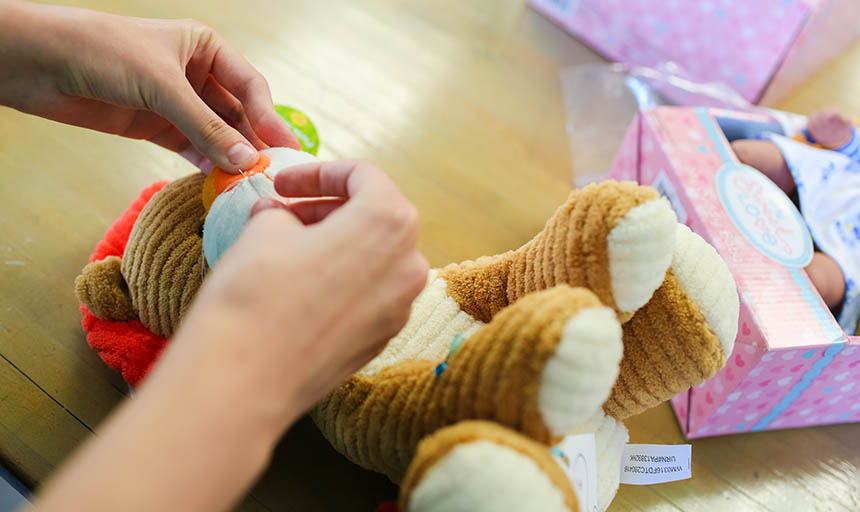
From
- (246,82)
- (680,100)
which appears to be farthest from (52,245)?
(680,100)

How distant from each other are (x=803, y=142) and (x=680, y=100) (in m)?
0.24

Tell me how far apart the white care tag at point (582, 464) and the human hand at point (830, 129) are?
0.71 meters

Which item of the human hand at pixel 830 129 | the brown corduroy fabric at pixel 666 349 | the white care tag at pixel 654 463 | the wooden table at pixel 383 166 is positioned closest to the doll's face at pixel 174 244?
the wooden table at pixel 383 166

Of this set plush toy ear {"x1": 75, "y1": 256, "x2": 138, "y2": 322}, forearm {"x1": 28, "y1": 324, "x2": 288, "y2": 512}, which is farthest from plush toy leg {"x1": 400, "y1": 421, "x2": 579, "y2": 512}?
plush toy ear {"x1": 75, "y1": 256, "x2": 138, "y2": 322}

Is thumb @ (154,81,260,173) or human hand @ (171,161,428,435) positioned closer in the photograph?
human hand @ (171,161,428,435)

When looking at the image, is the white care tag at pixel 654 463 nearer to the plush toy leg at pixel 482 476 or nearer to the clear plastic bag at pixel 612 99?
the plush toy leg at pixel 482 476

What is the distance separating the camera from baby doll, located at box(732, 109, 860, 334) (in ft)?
2.71

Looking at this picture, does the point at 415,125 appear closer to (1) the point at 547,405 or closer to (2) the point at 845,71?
(1) the point at 547,405

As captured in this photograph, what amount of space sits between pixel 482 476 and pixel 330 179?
235 mm

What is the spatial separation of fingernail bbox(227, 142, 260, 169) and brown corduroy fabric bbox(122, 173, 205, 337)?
0.28 feet

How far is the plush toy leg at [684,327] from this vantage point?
0.51 metres

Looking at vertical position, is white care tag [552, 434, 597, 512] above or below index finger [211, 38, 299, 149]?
below

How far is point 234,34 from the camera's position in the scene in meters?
1.09

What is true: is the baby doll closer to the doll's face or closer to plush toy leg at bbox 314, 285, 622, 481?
plush toy leg at bbox 314, 285, 622, 481
